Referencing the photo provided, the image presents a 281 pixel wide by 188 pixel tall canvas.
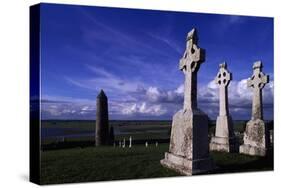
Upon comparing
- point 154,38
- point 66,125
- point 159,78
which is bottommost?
point 66,125

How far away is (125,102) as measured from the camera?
11.4m

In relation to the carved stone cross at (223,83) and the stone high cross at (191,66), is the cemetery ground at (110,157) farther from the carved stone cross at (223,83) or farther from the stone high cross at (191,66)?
the carved stone cross at (223,83)

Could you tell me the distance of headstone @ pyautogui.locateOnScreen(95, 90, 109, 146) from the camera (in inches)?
436

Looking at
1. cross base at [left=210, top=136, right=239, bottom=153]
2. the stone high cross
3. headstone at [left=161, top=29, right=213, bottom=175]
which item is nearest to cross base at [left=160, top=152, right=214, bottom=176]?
headstone at [left=161, top=29, right=213, bottom=175]

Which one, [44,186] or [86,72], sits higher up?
[86,72]

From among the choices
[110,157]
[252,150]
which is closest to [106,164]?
[110,157]

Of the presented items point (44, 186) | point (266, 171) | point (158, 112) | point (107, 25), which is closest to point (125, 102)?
point (158, 112)

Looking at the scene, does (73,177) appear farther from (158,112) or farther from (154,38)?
(154,38)

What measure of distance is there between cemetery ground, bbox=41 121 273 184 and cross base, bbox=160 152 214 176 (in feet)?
0.41

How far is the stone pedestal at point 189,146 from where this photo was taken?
11.4m

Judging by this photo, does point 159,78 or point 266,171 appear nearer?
point 159,78

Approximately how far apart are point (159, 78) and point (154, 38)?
32.2 inches

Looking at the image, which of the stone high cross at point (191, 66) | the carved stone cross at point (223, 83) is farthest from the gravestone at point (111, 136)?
the carved stone cross at point (223, 83)

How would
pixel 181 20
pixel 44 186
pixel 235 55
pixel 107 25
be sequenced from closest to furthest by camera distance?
1. pixel 44 186
2. pixel 107 25
3. pixel 181 20
4. pixel 235 55
